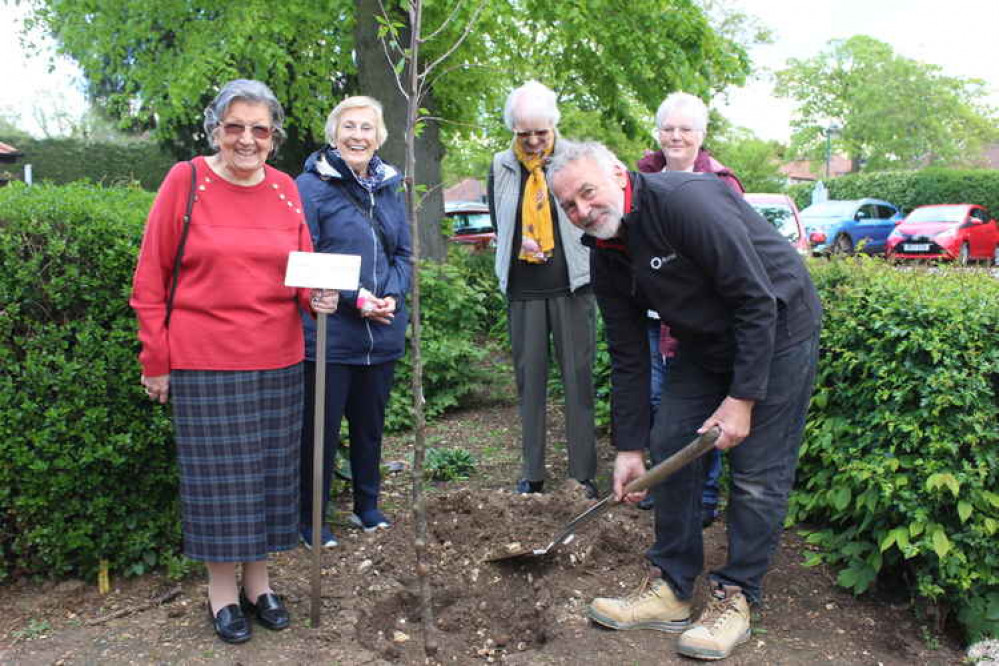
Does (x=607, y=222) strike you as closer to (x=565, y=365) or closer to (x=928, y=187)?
(x=565, y=365)

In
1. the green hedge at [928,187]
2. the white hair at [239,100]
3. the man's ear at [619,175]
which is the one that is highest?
the green hedge at [928,187]

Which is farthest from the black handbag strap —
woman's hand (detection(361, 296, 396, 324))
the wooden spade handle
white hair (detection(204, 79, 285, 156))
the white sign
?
the wooden spade handle

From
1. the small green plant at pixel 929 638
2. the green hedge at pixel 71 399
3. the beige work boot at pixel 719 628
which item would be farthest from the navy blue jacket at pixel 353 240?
the small green plant at pixel 929 638

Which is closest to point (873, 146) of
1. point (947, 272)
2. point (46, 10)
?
point (46, 10)

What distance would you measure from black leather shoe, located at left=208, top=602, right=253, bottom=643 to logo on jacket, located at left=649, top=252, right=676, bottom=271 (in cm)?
191

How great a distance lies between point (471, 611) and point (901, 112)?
1790 inches

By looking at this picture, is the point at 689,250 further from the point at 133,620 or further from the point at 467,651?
the point at 133,620

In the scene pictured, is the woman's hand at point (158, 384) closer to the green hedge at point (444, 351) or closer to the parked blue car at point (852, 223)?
the green hedge at point (444, 351)

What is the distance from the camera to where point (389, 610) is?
3.28 meters

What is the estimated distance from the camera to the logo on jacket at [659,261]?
107 inches

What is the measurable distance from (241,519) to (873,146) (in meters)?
48.0

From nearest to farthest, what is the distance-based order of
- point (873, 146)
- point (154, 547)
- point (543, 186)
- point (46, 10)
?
point (154, 547)
point (543, 186)
point (46, 10)
point (873, 146)

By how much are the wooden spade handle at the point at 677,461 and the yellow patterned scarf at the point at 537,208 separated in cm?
153

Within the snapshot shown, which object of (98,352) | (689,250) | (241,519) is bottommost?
(241,519)
